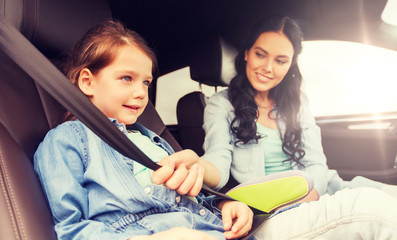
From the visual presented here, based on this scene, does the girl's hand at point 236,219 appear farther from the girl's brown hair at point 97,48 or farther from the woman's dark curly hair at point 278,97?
the woman's dark curly hair at point 278,97

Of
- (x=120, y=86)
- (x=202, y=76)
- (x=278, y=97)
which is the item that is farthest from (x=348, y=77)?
(x=120, y=86)

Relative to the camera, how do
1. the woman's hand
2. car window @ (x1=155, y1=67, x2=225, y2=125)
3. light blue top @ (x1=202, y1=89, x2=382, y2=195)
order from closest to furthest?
the woman's hand < light blue top @ (x1=202, y1=89, x2=382, y2=195) < car window @ (x1=155, y1=67, x2=225, y2=125)

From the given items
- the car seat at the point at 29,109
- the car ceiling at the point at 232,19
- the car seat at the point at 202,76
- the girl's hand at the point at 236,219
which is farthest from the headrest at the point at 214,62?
the girl's hand at the point at 236,219

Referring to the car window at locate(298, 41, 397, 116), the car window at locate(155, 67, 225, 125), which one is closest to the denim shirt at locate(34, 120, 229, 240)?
the car window at locate(298, 41, 397, 116)

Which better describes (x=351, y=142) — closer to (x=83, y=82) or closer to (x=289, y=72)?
(x=289, y=72)

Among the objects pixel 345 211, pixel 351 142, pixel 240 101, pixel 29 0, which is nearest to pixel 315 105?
pixel 351 142

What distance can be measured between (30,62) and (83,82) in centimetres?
27

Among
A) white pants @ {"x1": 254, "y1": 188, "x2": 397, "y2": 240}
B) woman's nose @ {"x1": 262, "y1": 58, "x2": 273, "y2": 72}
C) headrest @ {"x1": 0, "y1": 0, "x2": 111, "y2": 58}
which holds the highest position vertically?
headrest @ {"x1": 0, "y1": 0, "x2": 111, "y2": 58}

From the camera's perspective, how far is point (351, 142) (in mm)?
2002

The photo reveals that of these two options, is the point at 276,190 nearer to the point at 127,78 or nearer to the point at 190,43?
the point at 127,78

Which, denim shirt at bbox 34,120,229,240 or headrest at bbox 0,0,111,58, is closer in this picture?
denim shirt at bbox 34,120,229,240

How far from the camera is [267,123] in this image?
163 centimetres

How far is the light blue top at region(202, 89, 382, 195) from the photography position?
147cm

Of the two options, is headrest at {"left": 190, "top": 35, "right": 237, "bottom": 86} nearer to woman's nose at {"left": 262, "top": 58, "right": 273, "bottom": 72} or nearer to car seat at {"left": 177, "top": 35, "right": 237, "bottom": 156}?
car seat at {"left": 177, "top": 35, "right": 237, "bottom": 156}
